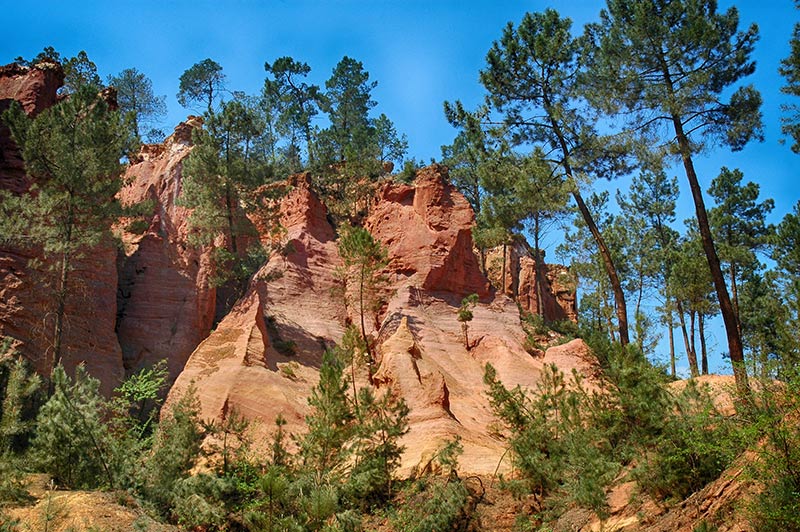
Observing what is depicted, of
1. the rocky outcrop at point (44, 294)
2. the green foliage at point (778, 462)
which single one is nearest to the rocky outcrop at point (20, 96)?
the rocky outcrop at point (44, 294)

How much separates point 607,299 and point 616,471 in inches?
958

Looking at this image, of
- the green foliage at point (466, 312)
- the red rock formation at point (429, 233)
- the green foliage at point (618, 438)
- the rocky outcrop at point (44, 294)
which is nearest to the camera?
the green foliage at point (618, 438)

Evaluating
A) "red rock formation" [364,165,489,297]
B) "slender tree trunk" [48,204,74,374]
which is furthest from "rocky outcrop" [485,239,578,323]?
"slender tree trunk" [48,204,74,374]

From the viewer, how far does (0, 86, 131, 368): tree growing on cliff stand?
25.4 metres

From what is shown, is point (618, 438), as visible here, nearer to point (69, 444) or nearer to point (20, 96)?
point (69, 444)

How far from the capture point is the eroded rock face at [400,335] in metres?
23.9

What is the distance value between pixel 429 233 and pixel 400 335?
26.5 ft

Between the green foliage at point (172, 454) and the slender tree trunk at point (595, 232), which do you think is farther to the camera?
the slender tree trunk at point (595, 232)

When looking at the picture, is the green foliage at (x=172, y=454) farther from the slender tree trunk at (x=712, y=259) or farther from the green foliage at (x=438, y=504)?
the slender tree trunk at (x=712, y=259)

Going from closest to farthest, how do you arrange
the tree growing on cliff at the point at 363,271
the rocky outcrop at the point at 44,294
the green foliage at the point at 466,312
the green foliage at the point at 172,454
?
the green foliage at the point at 172,454 < the rocky outcrop at the point at 44,294 < the tree growing on cliff at the point at 363,271 < the green foliage at the point at 466,312

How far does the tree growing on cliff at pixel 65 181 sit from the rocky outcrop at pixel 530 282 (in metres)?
21.4

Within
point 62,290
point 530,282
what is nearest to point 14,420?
point 62,290

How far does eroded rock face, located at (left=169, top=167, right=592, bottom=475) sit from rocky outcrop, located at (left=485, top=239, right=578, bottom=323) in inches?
Result: 330

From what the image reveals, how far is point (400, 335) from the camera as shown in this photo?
26.5 m
